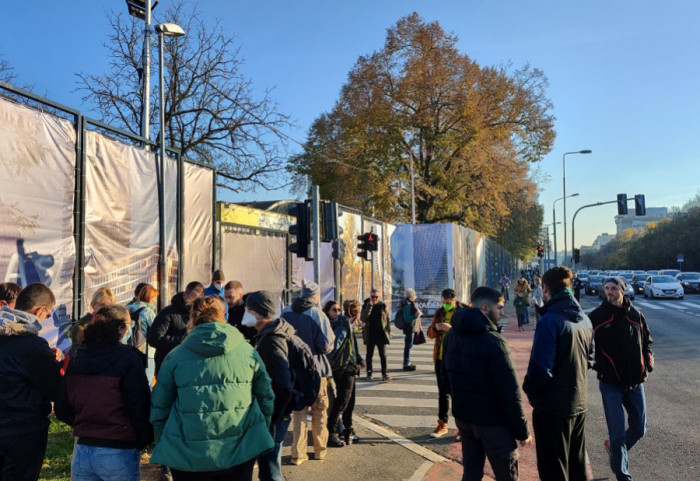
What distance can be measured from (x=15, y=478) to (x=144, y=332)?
87.6 inches

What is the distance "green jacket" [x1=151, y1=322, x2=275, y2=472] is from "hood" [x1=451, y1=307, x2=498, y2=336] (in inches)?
59.0

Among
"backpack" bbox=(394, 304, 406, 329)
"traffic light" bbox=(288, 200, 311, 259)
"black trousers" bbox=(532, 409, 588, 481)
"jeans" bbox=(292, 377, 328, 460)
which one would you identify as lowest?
"jeans" bbox=(292, 377, 328, 460)

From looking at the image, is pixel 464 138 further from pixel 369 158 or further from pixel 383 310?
pixel 383 310

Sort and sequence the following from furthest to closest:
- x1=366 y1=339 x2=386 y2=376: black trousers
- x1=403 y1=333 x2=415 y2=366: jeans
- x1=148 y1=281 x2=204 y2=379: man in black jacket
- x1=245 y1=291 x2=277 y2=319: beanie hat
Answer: x1=403 y1=333 x2=415 y2=366: jeans
x1=366 y1=339 x2=386 y2=376: black trousers
x1=148 y1=281 x2=204 y2=379: man in black jacket
x1=245 y1=291 x2=277 y2=319: beanie hat

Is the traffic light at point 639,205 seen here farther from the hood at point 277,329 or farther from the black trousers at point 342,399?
the hood at point 277,329

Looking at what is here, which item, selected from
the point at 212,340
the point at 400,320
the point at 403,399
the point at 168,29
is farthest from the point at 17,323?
the point at 168,29

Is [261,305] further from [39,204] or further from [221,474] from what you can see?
[39,204]

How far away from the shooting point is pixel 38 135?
680cm

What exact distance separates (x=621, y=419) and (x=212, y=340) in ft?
12.4

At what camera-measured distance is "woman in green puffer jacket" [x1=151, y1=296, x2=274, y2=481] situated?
3027 mm

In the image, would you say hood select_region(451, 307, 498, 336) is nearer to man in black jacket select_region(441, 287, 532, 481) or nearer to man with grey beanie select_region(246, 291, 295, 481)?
man in black jacket select_region(441, 287, 532, 481)

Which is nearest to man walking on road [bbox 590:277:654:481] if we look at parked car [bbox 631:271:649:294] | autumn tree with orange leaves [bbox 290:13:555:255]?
autumn tree with orange leaves [bbox 290:13:555:255]

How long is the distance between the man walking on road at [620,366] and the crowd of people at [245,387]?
11 mm

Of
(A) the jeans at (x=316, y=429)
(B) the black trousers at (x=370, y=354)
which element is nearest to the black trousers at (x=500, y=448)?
(A) the jeans at (x=316, y=429)
